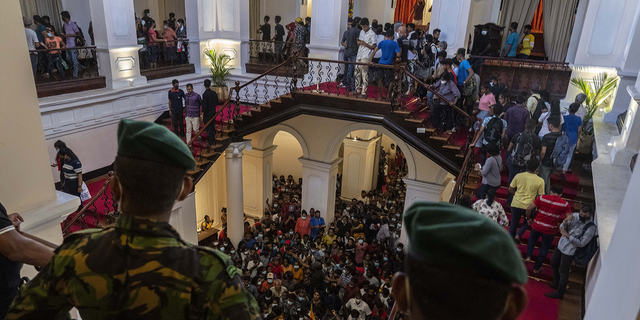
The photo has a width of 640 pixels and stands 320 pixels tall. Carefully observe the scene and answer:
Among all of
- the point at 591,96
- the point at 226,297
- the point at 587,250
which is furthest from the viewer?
the point at 591,96

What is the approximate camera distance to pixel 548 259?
632 cm

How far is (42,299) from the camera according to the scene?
4.30 ft

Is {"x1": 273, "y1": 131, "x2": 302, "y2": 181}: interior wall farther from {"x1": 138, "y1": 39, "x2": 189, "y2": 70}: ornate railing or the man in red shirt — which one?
the man in red shirt

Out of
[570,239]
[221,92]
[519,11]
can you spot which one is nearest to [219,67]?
[221,92]

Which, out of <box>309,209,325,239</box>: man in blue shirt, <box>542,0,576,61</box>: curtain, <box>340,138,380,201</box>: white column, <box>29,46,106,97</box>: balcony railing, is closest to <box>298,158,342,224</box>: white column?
<box>309,209,325,239</box>: man in blue shirt

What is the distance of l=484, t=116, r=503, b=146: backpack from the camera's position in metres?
6.72

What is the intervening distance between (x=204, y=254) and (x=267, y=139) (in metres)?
12.3

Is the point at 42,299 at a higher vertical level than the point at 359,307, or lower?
higher

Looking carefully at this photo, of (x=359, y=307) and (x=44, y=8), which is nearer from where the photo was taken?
(x=359, y=307)

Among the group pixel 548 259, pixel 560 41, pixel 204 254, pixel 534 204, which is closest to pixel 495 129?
pixel 534 204

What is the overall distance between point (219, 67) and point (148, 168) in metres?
12.2

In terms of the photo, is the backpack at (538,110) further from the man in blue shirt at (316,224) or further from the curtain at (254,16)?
the curtain at (254,16)

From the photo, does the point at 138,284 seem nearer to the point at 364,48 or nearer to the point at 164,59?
the point at 364,48

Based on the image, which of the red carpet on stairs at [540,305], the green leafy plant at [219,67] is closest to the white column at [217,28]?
the green leafy plant at [219,67]
